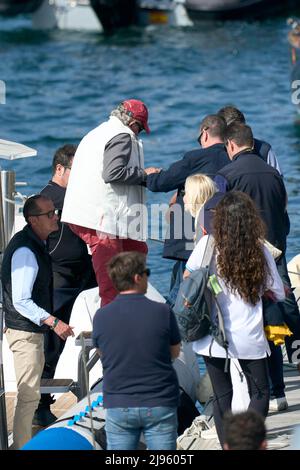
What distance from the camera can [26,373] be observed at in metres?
6.71

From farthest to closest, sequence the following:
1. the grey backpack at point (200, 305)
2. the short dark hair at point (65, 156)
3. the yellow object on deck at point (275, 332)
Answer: the short dark hair at point (65, 156), the yellow object on deck at point (275, 332), the grey backpack at point (200, 305)

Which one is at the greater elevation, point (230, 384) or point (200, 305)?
point (200, 305)

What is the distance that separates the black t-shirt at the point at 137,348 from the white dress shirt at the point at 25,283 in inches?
54.3

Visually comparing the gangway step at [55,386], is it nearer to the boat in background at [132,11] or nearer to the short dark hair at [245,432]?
the short dark hair at [245,432]

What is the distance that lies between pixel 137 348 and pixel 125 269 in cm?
35

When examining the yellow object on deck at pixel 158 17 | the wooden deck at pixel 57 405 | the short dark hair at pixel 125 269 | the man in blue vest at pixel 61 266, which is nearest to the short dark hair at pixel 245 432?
the short dark hair at pixel 125 269

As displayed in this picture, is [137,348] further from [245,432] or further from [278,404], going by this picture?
[278,404]

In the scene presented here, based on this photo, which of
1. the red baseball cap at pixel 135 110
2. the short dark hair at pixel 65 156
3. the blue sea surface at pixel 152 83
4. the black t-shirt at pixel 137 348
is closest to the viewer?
the black t-shirt at pixel 137 348

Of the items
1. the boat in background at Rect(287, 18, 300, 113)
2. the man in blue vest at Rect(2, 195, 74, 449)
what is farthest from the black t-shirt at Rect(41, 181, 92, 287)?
the boat in background at Rect(287, 18, 300, 113)

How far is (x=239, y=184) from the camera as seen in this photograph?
21.3 feet

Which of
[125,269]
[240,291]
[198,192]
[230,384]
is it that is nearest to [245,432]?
[125,269]

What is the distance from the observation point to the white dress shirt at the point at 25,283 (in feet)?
21.2

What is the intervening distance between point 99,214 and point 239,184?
891 mm
